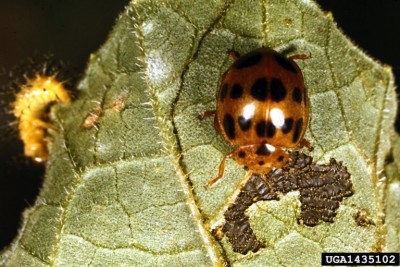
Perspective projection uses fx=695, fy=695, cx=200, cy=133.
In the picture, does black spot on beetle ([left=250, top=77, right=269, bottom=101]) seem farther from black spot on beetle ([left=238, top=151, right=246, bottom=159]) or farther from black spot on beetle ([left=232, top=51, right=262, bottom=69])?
black spot on beetle ([left=238, top=151, right=246, bottom=159])

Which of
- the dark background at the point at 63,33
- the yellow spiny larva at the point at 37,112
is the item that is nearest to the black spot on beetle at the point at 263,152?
the yellow spiny larva at the point at 37,112

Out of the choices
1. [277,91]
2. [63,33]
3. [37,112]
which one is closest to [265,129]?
[277,91]

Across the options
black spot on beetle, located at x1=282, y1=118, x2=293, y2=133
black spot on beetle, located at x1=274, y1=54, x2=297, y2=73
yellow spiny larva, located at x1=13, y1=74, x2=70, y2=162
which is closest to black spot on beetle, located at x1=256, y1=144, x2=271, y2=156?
black spot on beetle, located at x1=282, y1=118, x2=293, y2=133

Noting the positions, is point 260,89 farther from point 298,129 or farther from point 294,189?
point 294,189

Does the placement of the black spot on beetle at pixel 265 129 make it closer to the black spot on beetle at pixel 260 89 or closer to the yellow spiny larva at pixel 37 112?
the black spot on beetle at pixel 260 89

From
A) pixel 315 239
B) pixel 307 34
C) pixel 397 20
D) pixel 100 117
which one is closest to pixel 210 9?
pixel 307 34

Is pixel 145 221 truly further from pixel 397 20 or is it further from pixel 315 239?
pixel 397 20
